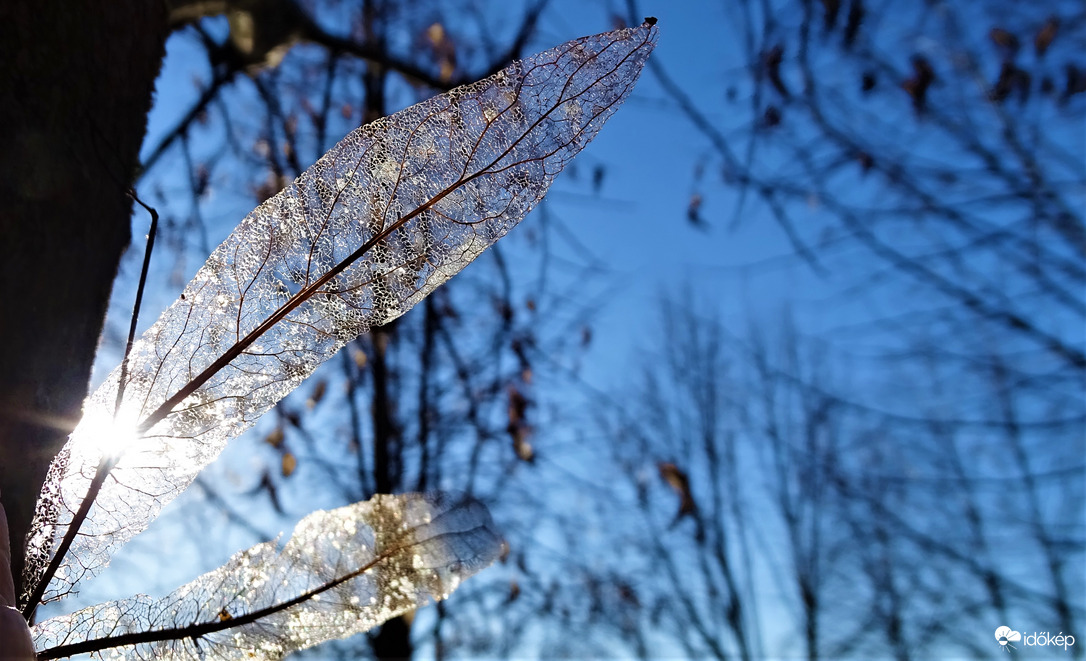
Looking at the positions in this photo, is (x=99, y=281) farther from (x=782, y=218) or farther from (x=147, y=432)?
(x=782, y=218)

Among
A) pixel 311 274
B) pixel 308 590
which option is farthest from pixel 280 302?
→ pixel 308 590

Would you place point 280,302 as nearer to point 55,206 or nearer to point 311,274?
point 311,274

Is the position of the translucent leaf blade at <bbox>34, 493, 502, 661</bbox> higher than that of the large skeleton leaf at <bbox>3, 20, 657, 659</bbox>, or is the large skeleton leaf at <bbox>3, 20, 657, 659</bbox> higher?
the large skeleton leaf at <bbox>3, 20, 657, 659</bbox>

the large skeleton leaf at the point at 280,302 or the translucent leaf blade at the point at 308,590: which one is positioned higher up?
the large skeleton leaf at the point at 280,302

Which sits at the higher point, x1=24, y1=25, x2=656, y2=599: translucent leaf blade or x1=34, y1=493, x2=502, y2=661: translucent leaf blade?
x1=24, y1=25, x2=656, y2=599: translucent leaf blade

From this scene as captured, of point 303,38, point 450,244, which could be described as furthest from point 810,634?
point 450,244
